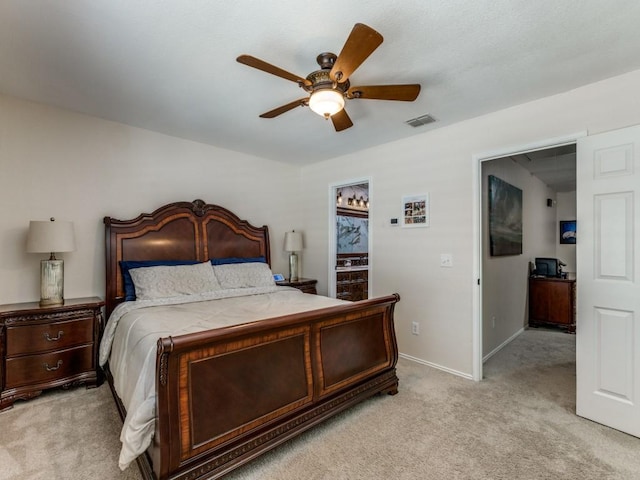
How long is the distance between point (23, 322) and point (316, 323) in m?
2.33

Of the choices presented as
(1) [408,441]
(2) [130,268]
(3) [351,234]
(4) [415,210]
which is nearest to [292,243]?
(3) [351,234]

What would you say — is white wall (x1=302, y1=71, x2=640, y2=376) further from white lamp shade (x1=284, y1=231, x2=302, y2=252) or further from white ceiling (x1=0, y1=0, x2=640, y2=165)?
white lamp shade (x1=284, y1=231, x2=302, y2=252)

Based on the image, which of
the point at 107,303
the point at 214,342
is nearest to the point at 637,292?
the point at 214,342

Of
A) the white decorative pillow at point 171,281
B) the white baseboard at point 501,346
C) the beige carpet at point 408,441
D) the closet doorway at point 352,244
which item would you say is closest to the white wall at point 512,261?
the white baseboard at point 501,346

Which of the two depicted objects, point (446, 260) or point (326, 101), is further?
point (446, 260)

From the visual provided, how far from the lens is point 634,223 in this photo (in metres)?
2.12

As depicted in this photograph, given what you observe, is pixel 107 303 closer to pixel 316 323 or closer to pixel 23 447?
pixel 23 447

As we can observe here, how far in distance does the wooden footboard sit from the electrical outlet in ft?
3.63

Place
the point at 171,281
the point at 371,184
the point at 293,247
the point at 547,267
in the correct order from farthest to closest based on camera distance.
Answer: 1. the point at 547,267
2. the point at 293,247
3. the point at 371,184
4. the point at 171,281

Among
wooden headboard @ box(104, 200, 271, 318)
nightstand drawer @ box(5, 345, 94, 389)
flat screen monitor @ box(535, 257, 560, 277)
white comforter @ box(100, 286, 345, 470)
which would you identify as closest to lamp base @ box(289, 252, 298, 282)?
wooden headboard @ box(104, 200, 271, 318)

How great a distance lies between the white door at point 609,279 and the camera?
2117mm

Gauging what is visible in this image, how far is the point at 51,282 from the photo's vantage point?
268 centimetres

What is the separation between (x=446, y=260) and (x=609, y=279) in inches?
49.3

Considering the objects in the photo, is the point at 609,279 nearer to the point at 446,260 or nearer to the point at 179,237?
the point at 446,260
